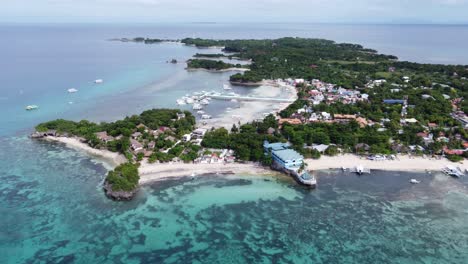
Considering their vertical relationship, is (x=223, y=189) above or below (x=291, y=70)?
below

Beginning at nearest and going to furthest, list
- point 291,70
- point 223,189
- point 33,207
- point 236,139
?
point 33,207 < point 223,189 < point 236,139 < point 291,70

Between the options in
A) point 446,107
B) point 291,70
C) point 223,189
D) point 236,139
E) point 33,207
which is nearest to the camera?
point 33,207

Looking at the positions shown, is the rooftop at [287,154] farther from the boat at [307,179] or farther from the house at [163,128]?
the house at [163,128]

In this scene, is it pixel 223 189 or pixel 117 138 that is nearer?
pixel 223 189

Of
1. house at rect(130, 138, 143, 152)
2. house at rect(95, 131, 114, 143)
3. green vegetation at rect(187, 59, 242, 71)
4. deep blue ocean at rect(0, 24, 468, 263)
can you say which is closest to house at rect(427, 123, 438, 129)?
deep blue ocean at rect(0, 24, 468, 263)

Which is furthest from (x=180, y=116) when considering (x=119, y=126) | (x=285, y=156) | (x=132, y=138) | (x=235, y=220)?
(x=235, y=220)

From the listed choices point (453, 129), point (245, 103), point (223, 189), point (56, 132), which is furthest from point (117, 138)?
point (453, 129)

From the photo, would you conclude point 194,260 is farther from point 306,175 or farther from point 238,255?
point 306,175
